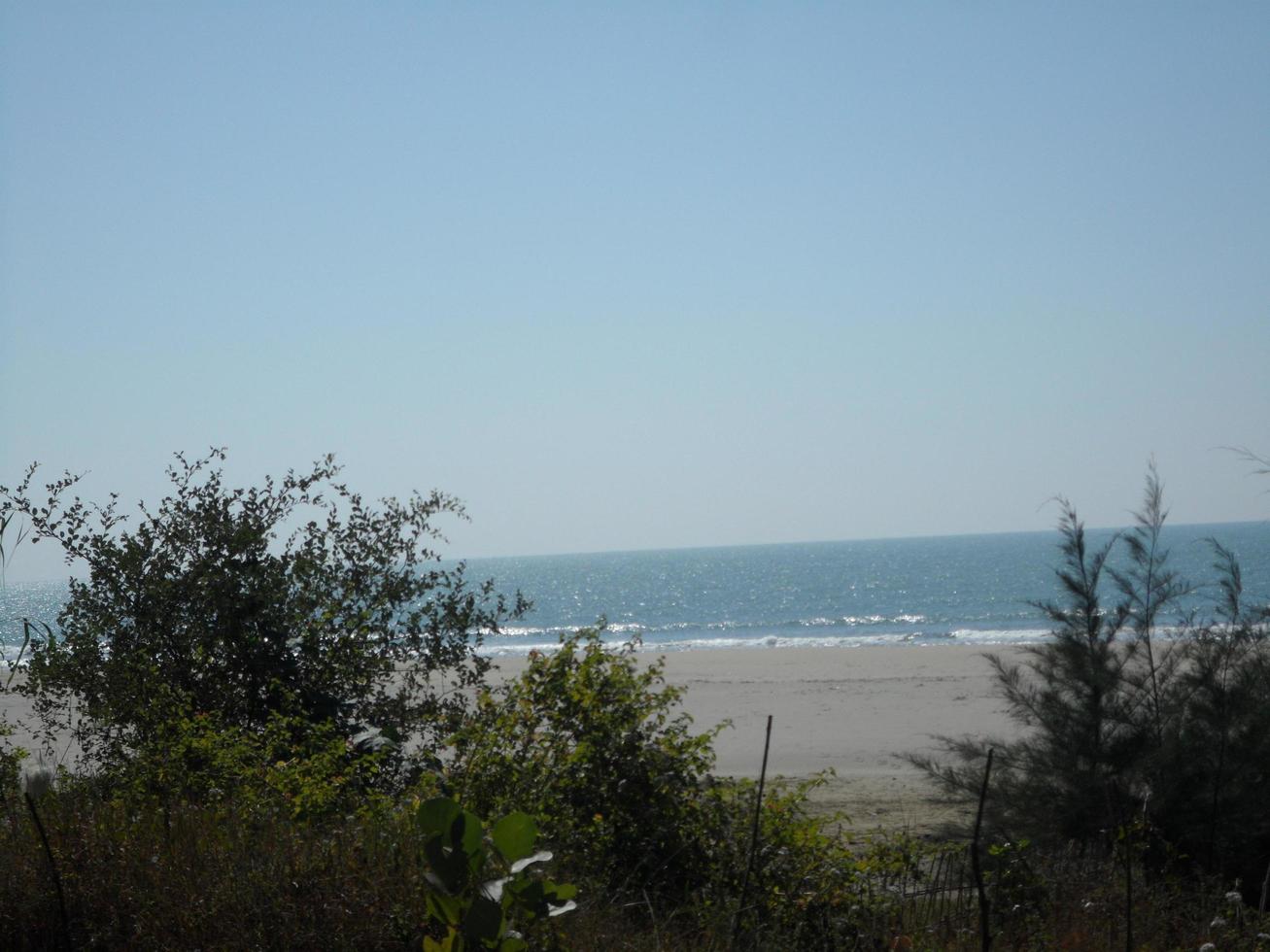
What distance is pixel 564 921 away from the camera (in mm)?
3629

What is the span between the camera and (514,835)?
3152 mm

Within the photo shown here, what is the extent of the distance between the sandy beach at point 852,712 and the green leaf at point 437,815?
4792 mm

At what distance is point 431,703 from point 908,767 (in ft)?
33.0

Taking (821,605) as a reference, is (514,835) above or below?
above

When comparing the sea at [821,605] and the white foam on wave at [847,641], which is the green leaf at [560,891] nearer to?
the sea at [821,605]

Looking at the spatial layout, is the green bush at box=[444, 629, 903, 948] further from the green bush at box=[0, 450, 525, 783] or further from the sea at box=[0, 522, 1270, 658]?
the sea at box=[0, 522, 1270, 658]

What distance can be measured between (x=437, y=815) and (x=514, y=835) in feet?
0.74

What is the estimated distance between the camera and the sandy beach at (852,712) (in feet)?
42.7

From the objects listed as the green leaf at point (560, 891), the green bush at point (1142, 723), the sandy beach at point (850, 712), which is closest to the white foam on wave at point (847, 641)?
the sandy beach at point (850, 712)

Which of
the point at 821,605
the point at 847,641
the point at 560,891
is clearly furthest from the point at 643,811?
the point at 821,605

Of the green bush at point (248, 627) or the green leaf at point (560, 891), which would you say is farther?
the green bush at point (248, 627)

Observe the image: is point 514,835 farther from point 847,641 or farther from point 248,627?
point 847,641

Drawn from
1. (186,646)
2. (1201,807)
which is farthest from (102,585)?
(1201,807)

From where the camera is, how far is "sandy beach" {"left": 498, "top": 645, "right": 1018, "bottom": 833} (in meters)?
13.0
